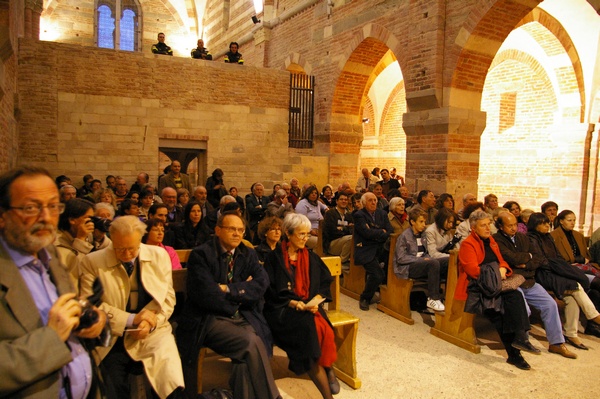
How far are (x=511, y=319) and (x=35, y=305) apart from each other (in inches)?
152

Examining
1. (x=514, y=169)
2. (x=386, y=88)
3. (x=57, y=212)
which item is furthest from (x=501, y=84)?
(x=57, y=212)

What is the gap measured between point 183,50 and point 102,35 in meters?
3.92

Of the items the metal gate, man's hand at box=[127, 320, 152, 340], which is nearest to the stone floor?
man's hand at box=[127, 320, 152, 340]

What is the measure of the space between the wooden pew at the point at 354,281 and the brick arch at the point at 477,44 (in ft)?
14.4

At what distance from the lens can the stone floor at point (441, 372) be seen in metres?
3.48

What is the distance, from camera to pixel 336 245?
243 inches

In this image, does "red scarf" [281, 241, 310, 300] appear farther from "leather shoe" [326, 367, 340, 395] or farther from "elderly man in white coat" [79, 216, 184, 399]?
"elderly man in white coat" [79, 216, 184, 399]

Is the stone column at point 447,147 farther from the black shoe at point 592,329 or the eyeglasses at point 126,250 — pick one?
the eyeglasses at point 126,250

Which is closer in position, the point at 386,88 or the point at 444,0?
the point at 444,0

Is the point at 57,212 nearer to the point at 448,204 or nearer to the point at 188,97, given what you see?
the point at 448,204

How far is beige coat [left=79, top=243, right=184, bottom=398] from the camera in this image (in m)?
2.58

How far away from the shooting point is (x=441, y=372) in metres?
3.81

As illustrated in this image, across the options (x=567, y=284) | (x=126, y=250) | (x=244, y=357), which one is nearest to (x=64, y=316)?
(x=126, y=250)

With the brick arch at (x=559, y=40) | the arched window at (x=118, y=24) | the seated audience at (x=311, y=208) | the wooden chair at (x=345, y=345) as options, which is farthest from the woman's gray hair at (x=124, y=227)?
the arched window at (x=118, y=24)
